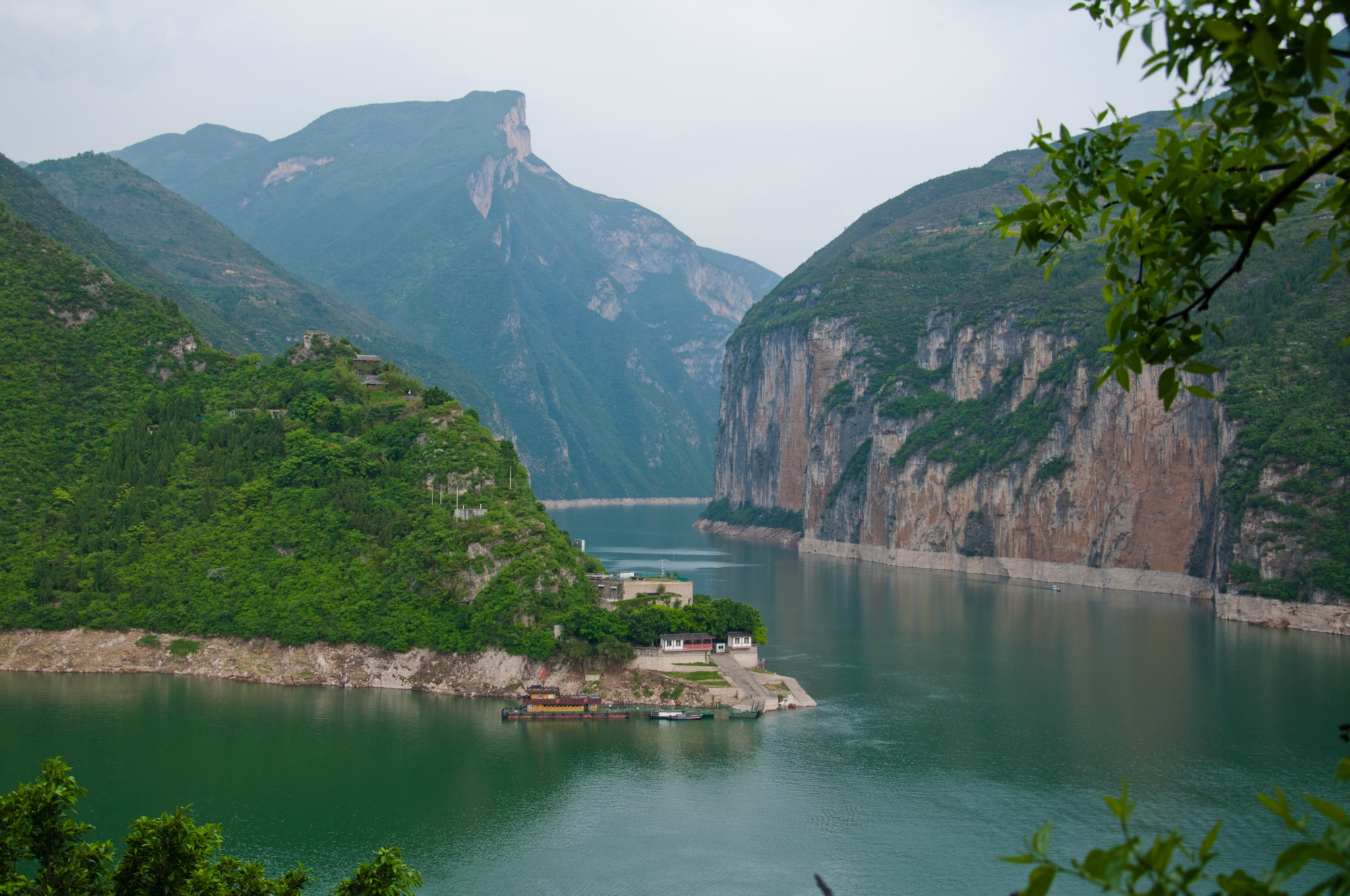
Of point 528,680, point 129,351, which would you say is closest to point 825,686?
point 528,680

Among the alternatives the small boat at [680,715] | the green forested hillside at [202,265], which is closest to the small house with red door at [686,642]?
the small boat at [680,715]

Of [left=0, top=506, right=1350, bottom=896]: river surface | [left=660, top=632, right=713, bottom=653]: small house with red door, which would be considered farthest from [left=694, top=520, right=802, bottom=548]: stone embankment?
[left=660, top=632, right=713, bottom=653]: small house with red door

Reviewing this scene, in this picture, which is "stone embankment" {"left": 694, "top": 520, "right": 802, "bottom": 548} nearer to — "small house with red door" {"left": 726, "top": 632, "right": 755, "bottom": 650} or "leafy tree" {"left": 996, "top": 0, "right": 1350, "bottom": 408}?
"small house with red door" {"left": 726, "top": 632, "right": 755, "bottom": 650}

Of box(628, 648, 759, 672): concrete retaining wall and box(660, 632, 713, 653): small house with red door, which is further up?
box(660, 632, 713, 653): small house with red door

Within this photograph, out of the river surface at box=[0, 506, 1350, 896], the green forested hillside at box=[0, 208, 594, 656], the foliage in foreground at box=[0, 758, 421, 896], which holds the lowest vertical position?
the river surface at box=[0, 506, 1350, 896]

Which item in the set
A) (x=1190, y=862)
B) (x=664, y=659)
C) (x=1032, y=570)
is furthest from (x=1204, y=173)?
(x=1032, y=570)

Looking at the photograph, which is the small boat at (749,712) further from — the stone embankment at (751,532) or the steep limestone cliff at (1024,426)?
the stone embankment at (751,532)

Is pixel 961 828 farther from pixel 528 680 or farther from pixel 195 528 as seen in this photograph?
pixel 195 528
